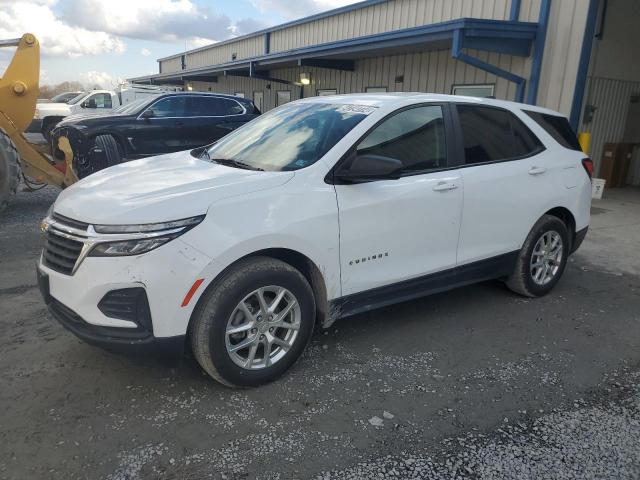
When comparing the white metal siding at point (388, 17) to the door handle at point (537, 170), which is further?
the white metal siding at point (388, 17)

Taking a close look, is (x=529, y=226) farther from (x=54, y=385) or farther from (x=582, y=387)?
(x=54, y=385)

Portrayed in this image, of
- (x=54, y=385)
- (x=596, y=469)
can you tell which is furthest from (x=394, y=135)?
(x=54, y=385)

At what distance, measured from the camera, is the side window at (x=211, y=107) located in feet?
36.2

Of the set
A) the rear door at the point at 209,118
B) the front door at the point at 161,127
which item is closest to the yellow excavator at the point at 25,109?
the front door at the point at 161,127

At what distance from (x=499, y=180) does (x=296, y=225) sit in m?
1.97

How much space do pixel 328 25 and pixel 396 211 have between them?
13370 mm

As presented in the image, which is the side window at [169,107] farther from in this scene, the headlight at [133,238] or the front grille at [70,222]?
the headlight at [133,238]

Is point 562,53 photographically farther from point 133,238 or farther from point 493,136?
point 133,238

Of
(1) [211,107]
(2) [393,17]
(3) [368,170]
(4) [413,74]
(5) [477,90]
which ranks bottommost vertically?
(3) [368,170]

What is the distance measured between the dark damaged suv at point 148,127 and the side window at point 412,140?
6.92 m

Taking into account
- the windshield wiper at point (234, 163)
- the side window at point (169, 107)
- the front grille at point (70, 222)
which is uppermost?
the side window at point (169, 107)

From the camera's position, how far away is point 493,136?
4.28 metres

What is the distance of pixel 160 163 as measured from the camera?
12.5 ft

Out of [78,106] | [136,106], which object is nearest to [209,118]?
[136,106]
